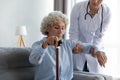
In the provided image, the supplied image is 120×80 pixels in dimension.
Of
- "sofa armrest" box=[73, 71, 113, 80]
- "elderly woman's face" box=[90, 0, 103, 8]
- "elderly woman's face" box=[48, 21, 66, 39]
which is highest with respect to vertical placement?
"elderly woman's face" box=[90, 0, 103, 8]

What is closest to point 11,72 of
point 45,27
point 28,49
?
point 28,49

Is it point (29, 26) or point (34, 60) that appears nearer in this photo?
point (34, 60)

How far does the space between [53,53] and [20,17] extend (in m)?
1.85

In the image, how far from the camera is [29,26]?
4.01m

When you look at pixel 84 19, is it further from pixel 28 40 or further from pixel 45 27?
pixel 28 40

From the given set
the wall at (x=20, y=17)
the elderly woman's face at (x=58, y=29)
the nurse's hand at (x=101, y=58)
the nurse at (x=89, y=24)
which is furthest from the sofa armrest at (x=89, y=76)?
the wall at (x=20, y=17)

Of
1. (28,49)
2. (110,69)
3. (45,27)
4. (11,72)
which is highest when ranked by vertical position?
(45,27)

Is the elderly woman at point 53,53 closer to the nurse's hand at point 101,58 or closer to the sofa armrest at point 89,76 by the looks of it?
the sofa armrest at point 89,76

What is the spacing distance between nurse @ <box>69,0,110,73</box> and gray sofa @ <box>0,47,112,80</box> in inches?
10.1

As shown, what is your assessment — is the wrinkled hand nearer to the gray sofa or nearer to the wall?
the gray sofa

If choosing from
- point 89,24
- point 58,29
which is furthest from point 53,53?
point 89,24

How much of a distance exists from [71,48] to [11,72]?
1.79 feet

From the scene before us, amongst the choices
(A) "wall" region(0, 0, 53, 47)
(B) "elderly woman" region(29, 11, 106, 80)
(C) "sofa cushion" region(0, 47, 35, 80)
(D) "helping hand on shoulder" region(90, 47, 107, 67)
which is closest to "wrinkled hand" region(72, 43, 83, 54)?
(B) "elderly woman" region(29, 11, 106, 80)

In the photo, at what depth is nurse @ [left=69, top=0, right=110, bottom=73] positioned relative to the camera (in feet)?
8.14
